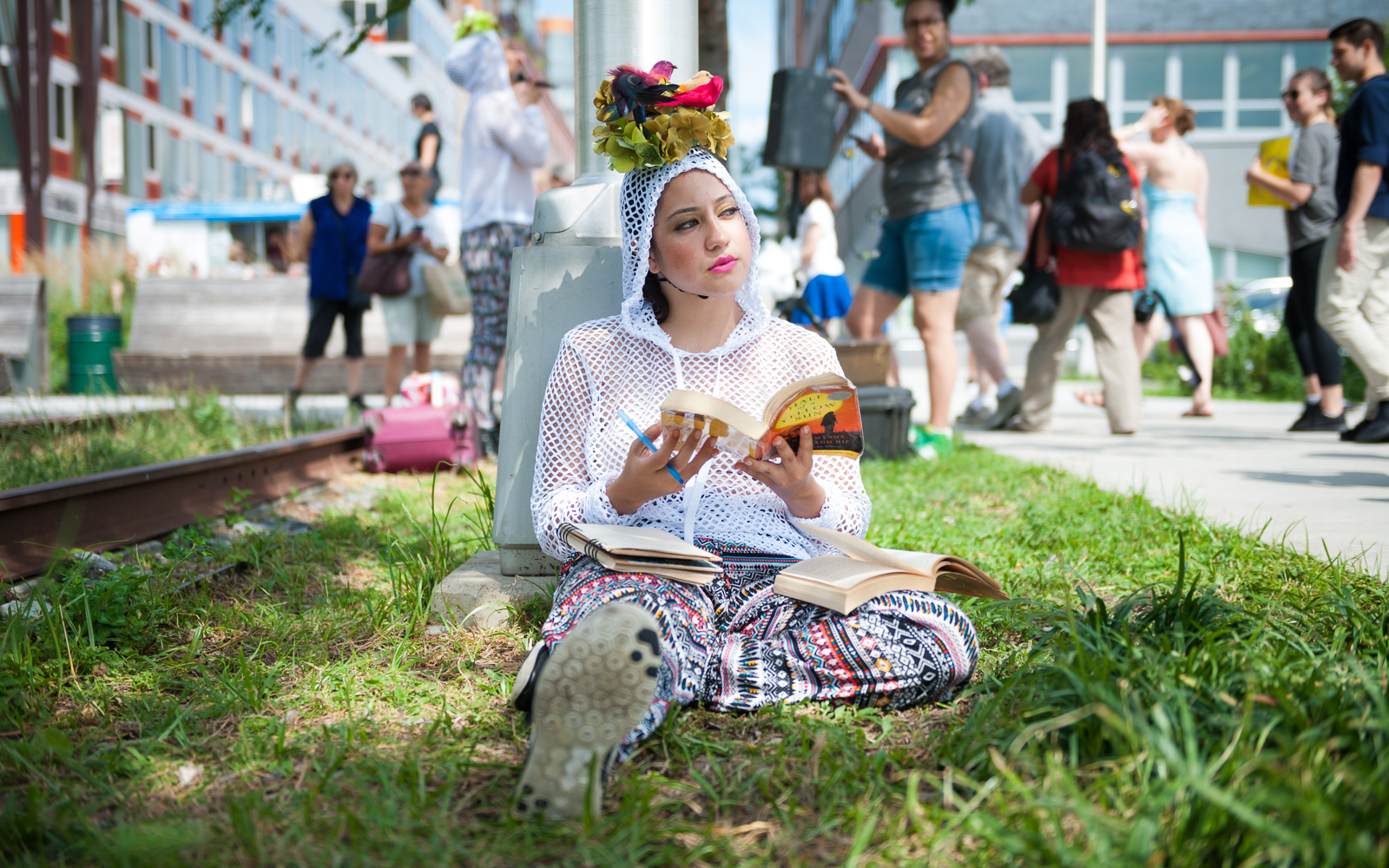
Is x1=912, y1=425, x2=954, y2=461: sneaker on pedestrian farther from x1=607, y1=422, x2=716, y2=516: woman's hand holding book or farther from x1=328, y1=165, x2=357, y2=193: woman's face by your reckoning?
x1=328, y1=165, x2=357, y2=193: woman's face

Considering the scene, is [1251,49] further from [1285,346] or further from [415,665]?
[415,665]

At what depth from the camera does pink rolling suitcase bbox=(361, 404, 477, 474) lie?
5.75 m

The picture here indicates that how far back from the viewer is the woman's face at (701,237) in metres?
2.44

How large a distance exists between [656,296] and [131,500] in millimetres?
2269

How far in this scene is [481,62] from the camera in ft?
19.3

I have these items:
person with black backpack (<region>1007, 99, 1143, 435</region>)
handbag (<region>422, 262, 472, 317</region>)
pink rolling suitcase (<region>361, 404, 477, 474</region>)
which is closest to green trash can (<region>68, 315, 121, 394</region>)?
handbag (<region>422, 262, 472, 317</region>)

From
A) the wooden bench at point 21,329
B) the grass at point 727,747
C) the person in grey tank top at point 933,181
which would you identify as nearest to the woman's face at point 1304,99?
the person in grey tank top at point 933,181

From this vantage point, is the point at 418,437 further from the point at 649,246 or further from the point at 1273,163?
the point at 1273,163

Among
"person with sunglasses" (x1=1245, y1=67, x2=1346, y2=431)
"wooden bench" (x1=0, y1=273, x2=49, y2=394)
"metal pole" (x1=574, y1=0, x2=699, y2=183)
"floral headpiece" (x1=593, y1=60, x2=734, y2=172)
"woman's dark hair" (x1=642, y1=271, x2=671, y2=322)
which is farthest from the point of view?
"wooden bench" (x1=0, y1=273, x2=49, y2=394)

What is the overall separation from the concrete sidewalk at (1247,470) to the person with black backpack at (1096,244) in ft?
1.54

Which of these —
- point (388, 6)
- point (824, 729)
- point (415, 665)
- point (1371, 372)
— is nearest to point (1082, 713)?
point (824, 729)

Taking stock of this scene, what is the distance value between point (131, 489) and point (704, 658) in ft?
8.65

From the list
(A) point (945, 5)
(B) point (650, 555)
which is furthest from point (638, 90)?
(A) point (945, 5)

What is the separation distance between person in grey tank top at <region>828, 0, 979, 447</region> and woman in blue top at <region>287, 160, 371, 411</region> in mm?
4060
